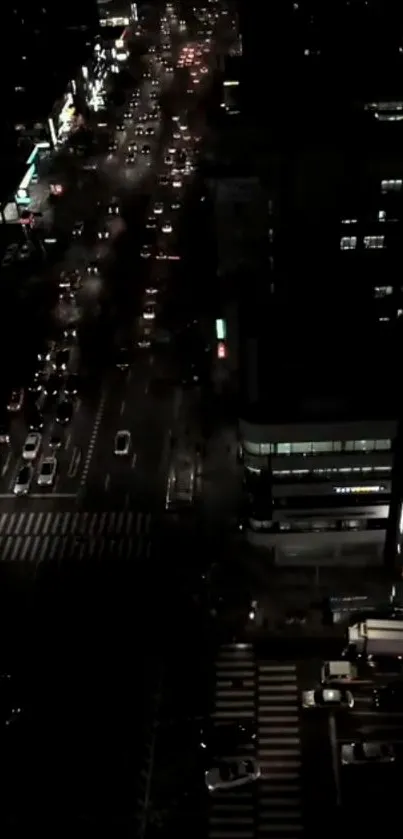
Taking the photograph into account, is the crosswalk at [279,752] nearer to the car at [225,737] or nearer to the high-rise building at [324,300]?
the car at [225,737]

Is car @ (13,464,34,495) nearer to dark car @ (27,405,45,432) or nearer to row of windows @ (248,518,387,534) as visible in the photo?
dark car @ (27,405,45,432)

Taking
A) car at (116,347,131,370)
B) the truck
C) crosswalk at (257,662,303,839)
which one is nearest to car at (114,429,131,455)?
car at (116,347,131,370)

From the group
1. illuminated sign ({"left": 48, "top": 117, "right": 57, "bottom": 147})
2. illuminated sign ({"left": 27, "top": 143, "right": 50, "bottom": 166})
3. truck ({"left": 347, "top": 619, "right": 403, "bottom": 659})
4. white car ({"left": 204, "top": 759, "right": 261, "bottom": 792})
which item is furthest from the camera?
illuminated sign ({"left": 48, "top": 117, "right": 57, "bottom": 147})

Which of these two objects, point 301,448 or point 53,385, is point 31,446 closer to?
point 53,385

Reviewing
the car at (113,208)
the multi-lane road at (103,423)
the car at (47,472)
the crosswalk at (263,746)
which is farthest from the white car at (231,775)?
the car at (113,208)

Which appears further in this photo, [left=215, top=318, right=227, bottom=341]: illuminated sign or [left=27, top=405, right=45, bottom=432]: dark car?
[left=27, top=405, right=45, bottom=432]: dark car

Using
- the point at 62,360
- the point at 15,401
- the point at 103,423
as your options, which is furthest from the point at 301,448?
the point at 62,360

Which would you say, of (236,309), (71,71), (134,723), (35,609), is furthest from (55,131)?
(134,723)
